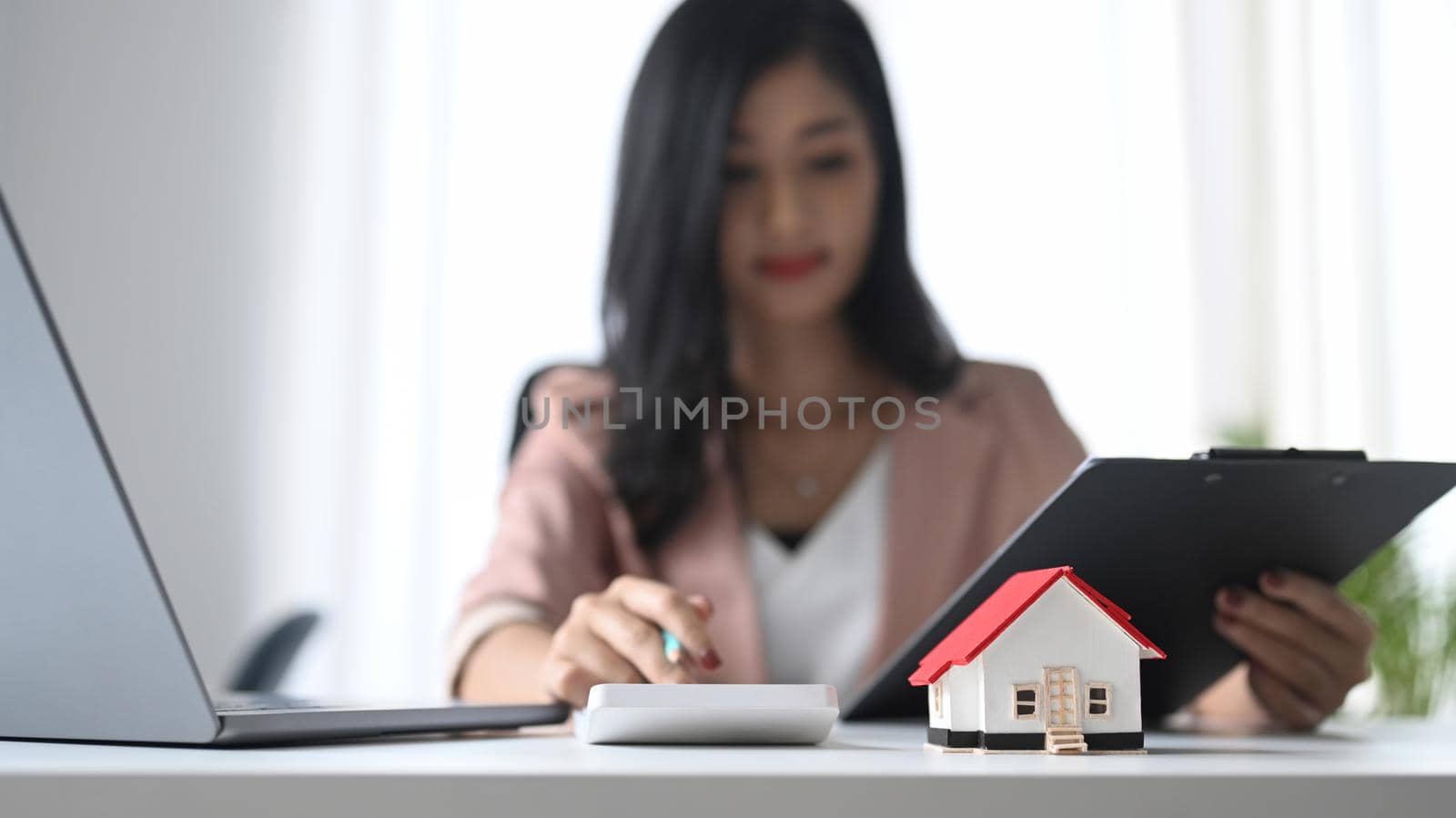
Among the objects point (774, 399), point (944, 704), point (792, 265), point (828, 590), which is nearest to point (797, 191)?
point (792, 265)

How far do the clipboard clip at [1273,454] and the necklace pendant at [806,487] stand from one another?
820 mm

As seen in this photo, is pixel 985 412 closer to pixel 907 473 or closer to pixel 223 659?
pixel 907 473

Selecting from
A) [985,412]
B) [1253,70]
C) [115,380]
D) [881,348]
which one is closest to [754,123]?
[881,348]

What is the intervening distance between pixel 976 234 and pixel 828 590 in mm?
2089

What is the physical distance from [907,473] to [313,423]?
2.17m

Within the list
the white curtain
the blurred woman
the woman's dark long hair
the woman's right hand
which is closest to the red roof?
the woman's right hand

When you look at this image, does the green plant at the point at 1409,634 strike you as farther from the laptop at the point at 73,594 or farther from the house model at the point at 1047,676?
the laptop at the point at 73,594

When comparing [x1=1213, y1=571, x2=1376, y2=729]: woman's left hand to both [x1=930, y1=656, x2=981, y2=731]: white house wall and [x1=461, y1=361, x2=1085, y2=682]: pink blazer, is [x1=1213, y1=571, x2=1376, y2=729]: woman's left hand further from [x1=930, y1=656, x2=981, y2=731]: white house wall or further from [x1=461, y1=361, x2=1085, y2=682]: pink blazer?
[x1=461, y1=361, x2=1085, y2=682]: pink blazer

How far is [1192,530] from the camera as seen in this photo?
1.76 feet

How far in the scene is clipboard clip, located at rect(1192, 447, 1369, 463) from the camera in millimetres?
474

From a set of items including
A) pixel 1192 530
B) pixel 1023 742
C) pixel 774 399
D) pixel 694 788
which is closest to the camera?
pixel 694 788

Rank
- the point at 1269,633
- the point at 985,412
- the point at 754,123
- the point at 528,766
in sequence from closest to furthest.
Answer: the point at 528,766
the point at 1269,633
the point at 754,123
the point at 985,412

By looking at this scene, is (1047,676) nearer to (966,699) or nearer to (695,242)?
(966,699)

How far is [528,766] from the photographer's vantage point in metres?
0.34
